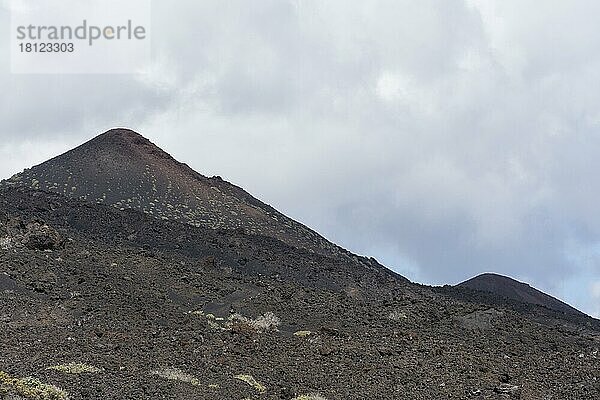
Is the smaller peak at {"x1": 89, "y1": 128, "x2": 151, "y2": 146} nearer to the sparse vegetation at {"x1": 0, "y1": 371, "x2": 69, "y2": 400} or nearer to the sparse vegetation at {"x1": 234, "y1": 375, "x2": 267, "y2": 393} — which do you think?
the sparse vegetation at {"x1": 234, "y1": 375, "x2": 267, "y2": 393}

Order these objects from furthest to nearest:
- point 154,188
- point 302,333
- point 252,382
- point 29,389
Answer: point 154,188, point 302,333, point 252,382, point 29,389

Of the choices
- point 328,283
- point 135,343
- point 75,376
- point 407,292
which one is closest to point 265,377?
point 135,343

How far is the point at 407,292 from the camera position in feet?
139

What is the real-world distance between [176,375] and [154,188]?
39261 millimetres

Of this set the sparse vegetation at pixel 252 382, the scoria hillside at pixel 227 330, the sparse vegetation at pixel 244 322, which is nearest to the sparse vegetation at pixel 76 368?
the scoria hillside at pixel 227 330

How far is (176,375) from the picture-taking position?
18656mm

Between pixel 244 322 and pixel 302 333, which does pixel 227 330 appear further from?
pixel 302 333

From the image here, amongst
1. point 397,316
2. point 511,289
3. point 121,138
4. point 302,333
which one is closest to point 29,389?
point 302,333

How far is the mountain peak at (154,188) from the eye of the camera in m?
53.4

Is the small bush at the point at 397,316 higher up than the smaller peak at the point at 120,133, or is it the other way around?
the smaller peak at the point at 120,133

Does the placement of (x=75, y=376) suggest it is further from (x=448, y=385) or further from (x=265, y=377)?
(x=448, y=385)

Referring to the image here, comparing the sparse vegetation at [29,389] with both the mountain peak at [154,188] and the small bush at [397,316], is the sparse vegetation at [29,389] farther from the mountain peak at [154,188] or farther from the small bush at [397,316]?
the mountain peak at [154,188]

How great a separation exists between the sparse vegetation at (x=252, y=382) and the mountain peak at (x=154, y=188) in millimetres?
32002

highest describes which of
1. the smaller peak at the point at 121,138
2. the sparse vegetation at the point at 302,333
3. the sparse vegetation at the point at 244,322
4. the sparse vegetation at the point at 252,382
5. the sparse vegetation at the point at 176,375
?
the smaller peak at the point at 121,138
